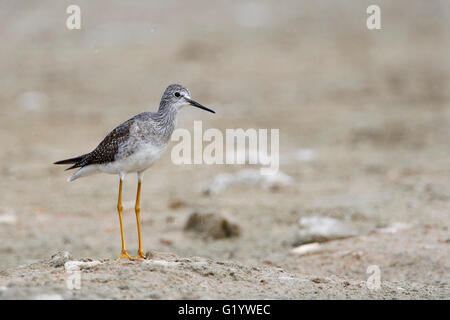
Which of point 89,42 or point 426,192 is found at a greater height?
point 89,42

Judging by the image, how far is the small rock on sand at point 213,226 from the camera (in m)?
7.89

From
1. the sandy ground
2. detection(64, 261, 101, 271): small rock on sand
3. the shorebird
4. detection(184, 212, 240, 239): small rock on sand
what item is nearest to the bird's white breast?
the shorebird

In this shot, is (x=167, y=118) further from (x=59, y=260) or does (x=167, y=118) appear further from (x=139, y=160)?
(x=59, y=260)

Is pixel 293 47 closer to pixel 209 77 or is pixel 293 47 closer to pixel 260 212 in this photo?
pixel 209 77

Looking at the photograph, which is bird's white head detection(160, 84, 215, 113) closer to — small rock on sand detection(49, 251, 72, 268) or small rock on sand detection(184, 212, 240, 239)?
small rock on sand detection(49, 251, 72, 268)

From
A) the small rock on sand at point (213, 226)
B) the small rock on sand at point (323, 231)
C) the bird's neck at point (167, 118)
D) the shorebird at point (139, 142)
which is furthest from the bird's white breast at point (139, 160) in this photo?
the small rock on sand at point (323, 231)

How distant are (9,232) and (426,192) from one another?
5301 mm

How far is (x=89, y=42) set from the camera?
1852cm

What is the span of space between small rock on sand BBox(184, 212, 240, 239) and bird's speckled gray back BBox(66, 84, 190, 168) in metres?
2.32

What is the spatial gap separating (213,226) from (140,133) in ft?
8.38

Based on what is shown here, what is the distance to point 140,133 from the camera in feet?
18.4

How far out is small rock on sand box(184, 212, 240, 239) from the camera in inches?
311

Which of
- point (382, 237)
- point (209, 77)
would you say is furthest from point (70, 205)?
point (209, 77)

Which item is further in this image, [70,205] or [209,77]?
[209,77]
